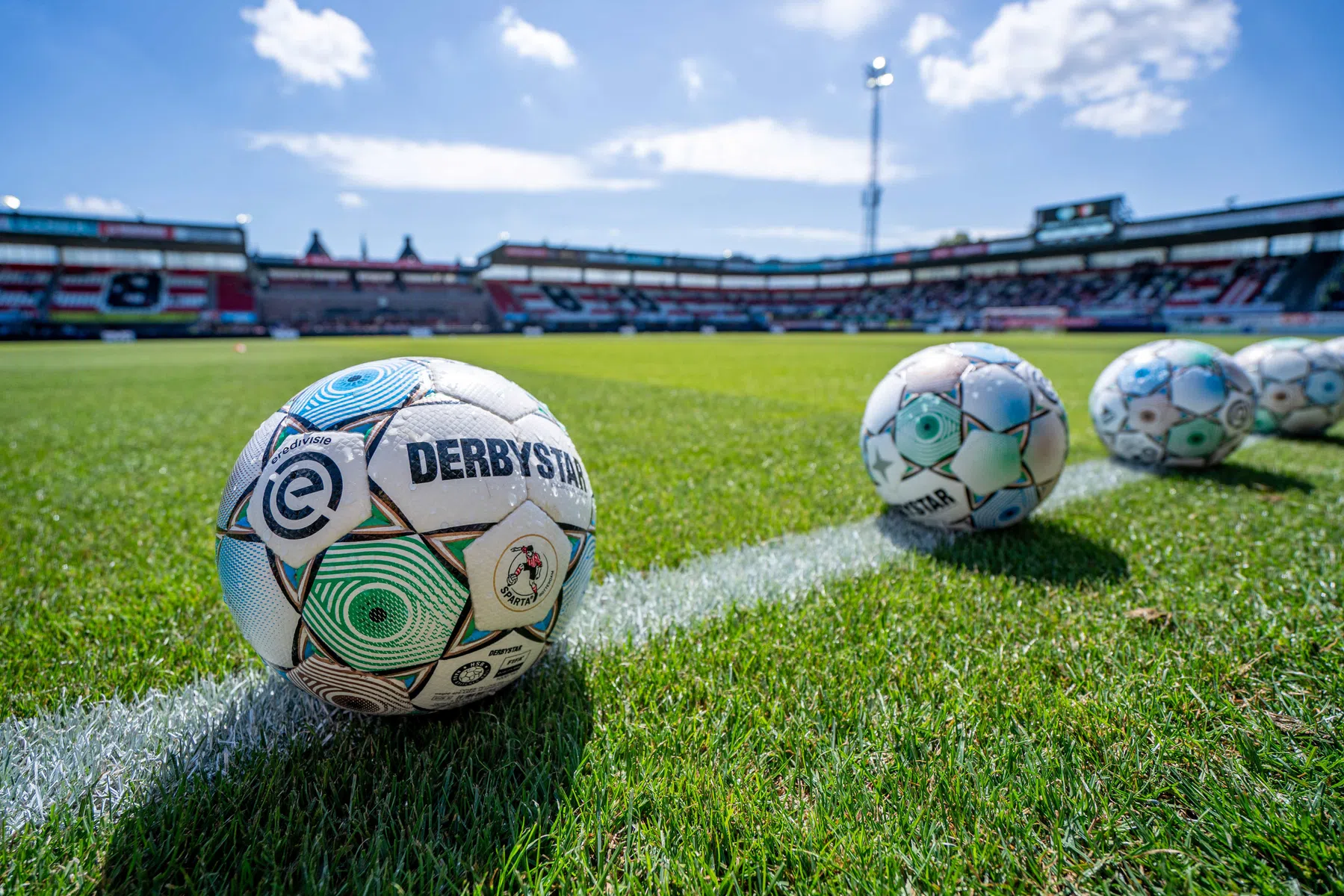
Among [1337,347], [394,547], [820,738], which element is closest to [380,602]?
[394,547]

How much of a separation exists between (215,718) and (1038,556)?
10.8ft

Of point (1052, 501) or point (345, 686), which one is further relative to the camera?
point (1052, 501)

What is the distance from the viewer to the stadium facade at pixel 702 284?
136 ft

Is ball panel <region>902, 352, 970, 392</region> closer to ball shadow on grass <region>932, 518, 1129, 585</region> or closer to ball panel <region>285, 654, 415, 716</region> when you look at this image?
ball shadow on grass <region>932, 518, 1129, 585</region>

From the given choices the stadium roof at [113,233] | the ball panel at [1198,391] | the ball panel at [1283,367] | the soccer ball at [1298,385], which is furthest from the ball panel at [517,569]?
the stadium roof at [113,233]

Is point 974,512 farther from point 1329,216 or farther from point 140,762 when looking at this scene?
point 1329,216

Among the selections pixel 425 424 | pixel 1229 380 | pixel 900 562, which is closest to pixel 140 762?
pixel 425 424

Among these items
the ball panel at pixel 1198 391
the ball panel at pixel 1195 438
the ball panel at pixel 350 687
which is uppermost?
the ball panel at pixel 1198 391

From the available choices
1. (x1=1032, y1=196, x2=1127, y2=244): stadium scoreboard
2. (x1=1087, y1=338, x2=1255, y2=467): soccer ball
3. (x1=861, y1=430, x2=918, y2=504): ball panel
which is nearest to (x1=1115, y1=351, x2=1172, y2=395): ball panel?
(x1=1087, y1=338, x2=1255, y2=467): soccer ball

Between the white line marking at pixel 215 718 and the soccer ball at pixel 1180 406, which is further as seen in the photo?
the soccer ball at pixel 1180 406

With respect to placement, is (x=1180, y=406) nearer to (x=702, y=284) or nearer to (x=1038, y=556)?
(x=1038, y=556)

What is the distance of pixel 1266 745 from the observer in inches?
65.5

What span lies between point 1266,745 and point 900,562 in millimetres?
1423

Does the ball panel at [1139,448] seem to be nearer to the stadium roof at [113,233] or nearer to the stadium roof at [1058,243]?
the stadium roof at [1058,243]
